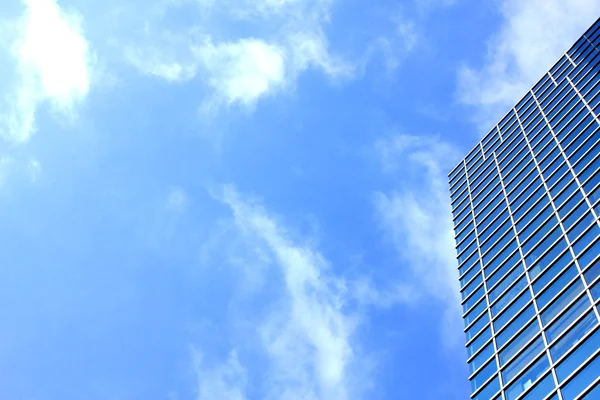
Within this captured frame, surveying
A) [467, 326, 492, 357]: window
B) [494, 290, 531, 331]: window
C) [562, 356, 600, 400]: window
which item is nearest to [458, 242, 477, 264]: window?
[467, 326, 492, 357]: window

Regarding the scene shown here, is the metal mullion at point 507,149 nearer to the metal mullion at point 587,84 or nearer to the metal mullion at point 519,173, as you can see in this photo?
the metal mullion at point 519,173

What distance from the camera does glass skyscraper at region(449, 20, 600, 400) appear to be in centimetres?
2402

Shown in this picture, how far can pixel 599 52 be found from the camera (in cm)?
4662

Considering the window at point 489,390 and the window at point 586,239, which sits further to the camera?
the window at point 586,239

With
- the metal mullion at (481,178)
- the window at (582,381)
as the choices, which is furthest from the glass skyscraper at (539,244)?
the metal mullion at (481,178)

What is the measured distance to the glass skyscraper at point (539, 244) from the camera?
945 inches

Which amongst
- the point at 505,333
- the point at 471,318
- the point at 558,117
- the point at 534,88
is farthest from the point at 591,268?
the point at 534,88

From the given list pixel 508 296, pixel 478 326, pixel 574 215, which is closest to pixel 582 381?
pixel 508 296

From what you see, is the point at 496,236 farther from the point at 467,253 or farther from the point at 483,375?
the point at 483,375

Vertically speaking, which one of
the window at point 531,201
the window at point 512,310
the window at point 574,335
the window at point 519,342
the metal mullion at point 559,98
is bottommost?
the window at point 574,335

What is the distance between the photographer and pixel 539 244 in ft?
104

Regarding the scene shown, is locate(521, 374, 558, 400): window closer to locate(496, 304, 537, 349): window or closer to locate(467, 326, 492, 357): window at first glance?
locate(496, 304, 537, 349): window

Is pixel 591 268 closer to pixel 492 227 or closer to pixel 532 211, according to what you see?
pixel 532 211

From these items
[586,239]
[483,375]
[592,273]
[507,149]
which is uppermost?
[507,149]
